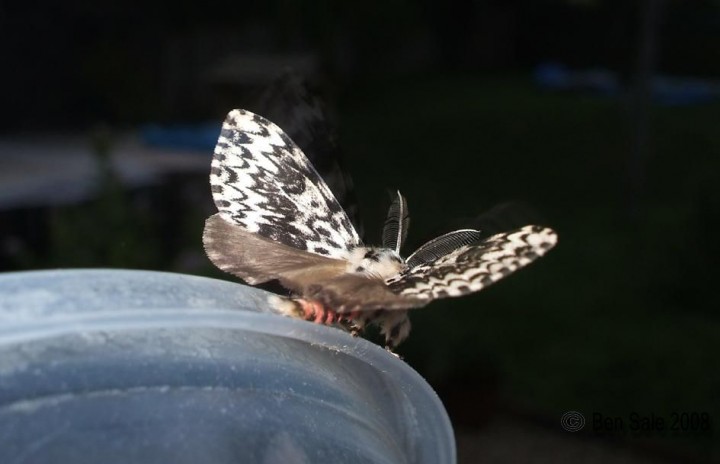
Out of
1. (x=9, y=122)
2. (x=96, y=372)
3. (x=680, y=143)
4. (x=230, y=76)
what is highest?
(x=96, y=372)

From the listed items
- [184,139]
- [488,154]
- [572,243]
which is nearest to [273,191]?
[572,243]

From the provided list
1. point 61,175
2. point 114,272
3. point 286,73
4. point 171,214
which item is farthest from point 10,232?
point 114,272

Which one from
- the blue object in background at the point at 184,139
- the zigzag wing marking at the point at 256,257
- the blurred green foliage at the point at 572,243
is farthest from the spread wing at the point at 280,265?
the blue object in background at the point at 184,139

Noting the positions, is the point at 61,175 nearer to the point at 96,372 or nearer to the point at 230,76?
the point at 230,76

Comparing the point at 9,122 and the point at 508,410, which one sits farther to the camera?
the point at 9,122

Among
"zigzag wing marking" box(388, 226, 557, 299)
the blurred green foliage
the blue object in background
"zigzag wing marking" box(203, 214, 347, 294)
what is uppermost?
"zigzag wing marking" box(388, 226, 557, 299)

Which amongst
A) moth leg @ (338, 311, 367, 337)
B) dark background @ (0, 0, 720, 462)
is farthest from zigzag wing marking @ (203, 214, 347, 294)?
dark background @ (0, 0, 720, 462)

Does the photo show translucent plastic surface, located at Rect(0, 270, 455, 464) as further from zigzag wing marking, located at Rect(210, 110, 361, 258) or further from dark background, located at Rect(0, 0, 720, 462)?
dark background, located at Rect(0, 0, 720, 462)
